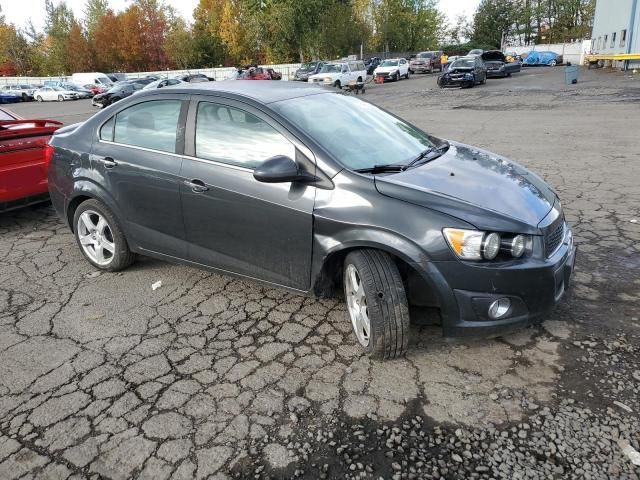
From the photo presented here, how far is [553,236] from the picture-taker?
3.10 metres

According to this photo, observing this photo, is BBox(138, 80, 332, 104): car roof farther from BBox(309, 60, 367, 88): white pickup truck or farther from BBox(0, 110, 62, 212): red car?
BBox(309, 60, 367, 88): white pickup truck

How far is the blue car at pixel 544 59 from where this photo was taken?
4894 centimetres

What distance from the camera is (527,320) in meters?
2.94

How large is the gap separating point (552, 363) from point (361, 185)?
1.53 m

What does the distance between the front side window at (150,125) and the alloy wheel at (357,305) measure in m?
1.65

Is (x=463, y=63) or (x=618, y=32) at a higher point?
(x=618, y=32)

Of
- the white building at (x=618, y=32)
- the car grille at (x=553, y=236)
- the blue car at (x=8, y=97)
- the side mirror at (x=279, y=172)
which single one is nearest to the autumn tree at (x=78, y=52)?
the blue car at (x=8, y=97)

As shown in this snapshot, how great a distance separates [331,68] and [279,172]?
102ft

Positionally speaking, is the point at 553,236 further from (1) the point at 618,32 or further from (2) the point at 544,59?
(2) the point at 544,59

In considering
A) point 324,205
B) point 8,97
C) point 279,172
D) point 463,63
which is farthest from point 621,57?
point 8,97

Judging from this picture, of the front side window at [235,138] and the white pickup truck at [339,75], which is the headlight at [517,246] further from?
the white pickup truck at [339,75]

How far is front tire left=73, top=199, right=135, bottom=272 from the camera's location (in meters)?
4.33

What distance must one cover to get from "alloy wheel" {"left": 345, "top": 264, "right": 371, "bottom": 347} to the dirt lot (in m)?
0.14

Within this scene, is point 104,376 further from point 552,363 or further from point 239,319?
point 552,363
